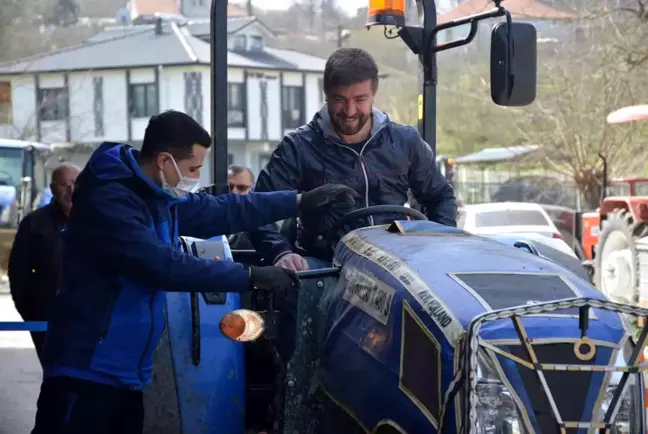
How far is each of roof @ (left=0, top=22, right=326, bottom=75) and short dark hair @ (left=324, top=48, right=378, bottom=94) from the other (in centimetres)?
5165

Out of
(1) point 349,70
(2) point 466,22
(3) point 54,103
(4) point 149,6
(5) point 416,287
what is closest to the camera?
(5) point 416,287

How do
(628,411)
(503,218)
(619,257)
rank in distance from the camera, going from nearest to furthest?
(628,411)
(619,257)
(503,218)

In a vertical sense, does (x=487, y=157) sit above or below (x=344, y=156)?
below

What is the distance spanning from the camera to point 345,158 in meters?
5.18

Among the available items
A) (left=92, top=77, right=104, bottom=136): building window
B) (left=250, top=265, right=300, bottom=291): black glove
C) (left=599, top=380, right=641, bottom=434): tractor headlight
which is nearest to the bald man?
(left=250, top=265, right=300, bottom=291): black glove

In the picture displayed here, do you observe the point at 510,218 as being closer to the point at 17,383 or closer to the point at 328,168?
the point at 17,383

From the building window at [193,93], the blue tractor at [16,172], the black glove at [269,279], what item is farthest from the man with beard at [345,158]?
the building window at [193,93]

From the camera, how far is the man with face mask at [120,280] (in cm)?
387

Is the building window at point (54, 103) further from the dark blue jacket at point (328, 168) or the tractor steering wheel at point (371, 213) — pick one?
the tractor steering wheel at point (371, 213)

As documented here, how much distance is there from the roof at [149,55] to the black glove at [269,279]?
173ft

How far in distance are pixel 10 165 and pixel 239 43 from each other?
106 ft

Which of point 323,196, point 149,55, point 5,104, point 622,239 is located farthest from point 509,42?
point 149,55

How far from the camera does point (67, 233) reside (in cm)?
400

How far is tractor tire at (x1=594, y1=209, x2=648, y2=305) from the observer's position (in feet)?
48.0
